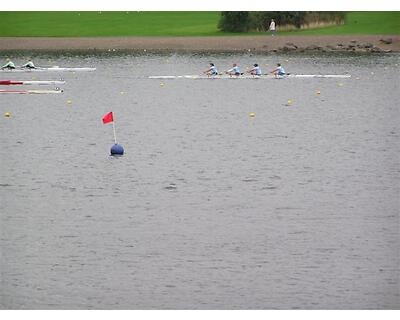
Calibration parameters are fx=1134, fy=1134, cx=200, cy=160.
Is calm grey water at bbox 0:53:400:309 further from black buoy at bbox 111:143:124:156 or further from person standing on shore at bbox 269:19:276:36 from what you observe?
person standing on shore at bbox 269:19:276:36

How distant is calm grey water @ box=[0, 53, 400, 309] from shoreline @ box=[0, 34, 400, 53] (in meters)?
19.3

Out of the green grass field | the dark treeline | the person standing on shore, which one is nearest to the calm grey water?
the person standing on shore

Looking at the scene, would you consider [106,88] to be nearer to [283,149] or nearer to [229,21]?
[229,21]

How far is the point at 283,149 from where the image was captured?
123ft

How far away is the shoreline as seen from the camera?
237 ft

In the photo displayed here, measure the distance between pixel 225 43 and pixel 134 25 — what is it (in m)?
7.94

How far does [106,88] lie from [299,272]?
3696 cm

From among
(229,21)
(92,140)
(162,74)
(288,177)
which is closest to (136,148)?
(92,140)

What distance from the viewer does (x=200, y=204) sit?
2822 centimetres

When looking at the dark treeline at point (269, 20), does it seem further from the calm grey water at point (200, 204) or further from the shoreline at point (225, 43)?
the calm grey water at point (200, 204)

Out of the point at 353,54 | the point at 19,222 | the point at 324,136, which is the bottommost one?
the point at 353,54

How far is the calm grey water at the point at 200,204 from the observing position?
21.2 metres

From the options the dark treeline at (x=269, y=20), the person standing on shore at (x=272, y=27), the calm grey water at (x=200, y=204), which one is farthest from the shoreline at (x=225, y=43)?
the calm grey water at (x=200, y=204)

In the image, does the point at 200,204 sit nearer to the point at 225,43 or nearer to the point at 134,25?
the point at 225,43
